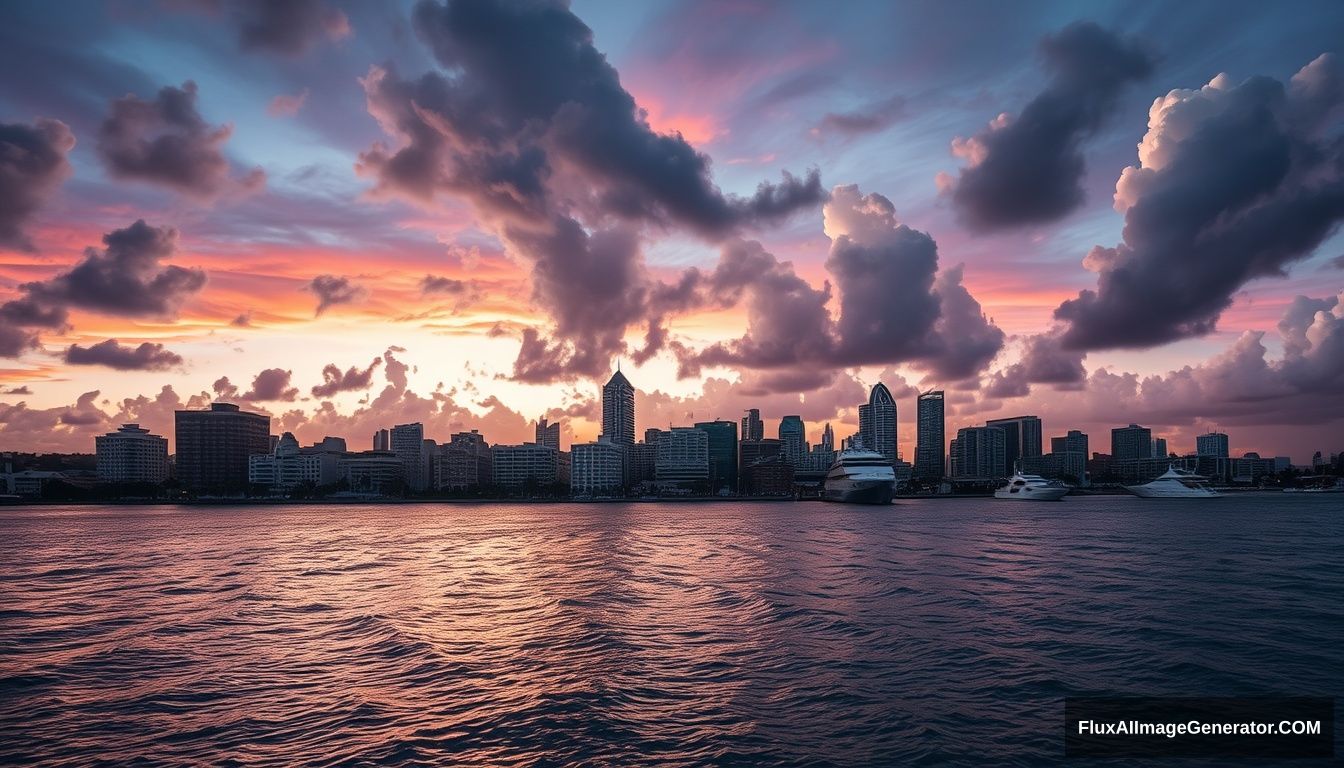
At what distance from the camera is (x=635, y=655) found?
110ft

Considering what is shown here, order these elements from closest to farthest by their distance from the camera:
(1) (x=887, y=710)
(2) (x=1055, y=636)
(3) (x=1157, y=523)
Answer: (1) (x=887, y=710) < (2) (x=1055, y=636) < (3) (x=1157, y=523)

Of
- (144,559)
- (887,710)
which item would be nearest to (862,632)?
(887,710)

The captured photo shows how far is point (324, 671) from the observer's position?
1213 inches

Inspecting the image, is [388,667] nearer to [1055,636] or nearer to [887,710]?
[887,710]

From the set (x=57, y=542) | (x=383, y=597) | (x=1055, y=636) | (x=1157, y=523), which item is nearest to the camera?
(x=1055, y=636)

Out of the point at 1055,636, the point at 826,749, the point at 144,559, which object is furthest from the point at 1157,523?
the point at 144,559

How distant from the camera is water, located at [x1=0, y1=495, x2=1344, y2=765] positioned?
74.0ft

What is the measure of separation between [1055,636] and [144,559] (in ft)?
302

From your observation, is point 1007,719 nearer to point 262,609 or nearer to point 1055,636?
point 1055,636

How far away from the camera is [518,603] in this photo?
48188 millimetres

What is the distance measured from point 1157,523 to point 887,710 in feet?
421

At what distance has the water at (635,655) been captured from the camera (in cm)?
2255

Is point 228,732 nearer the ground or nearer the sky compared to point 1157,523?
nearer the sky

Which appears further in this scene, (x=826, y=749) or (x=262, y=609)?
(x=262, y=609)
